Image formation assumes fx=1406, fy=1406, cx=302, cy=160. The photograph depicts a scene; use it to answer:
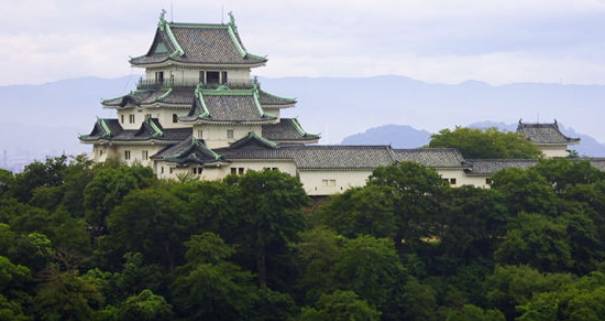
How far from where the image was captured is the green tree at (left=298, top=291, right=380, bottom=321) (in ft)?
141

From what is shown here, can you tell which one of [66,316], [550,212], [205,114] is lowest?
[66,316]

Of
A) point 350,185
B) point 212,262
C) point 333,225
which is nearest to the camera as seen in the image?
point 212,262

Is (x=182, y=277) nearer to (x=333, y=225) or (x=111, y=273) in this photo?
(x=111, y=273)

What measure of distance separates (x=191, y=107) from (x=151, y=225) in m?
10.2

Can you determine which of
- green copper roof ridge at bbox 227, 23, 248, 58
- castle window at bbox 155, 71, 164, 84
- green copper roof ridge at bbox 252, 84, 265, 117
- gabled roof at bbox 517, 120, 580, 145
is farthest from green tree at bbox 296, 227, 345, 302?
gabled roof at bbox 517, 120, 580, 145

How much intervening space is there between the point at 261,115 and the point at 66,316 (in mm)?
15113

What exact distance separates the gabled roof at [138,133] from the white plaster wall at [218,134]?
1413 mm

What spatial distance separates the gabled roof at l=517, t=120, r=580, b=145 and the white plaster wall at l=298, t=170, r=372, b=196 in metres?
15.0

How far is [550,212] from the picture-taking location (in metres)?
49.3

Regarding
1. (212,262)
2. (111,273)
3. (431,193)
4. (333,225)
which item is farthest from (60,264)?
(431,193)

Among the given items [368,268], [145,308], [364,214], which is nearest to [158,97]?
[364,214]

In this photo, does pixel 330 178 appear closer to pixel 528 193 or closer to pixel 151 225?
pixel 528 193

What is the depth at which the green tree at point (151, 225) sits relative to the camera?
4603 centimetres

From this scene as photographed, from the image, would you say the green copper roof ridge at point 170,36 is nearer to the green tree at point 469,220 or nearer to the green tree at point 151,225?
the green tree at point 151,225
